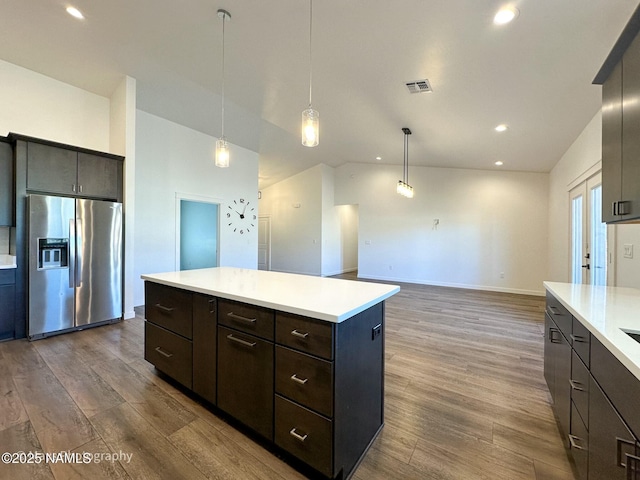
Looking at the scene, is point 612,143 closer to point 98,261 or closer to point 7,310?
point 98,261

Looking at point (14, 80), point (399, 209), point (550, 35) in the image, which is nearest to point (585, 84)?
point (550, 35)

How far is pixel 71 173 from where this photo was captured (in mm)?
3545

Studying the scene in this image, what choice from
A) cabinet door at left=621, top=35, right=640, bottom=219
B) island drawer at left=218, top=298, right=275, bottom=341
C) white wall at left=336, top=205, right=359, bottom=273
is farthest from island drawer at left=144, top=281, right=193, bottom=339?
white wall at left=336, top=205, right=359, bottom=273

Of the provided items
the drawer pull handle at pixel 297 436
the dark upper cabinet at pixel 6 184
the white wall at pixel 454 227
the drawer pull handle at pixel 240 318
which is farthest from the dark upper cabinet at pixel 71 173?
the white wall at pixel 454 227

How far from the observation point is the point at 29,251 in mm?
3158

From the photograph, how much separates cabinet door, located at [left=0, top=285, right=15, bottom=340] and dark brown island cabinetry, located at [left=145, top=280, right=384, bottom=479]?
271cm

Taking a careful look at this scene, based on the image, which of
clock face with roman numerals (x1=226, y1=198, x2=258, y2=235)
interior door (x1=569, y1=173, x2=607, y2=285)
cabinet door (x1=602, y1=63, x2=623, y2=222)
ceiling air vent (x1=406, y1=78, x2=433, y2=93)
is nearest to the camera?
cabinet door (x1=602, y1=63, x2=623, y2=222)

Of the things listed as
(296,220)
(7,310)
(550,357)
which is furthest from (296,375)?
(296,220)

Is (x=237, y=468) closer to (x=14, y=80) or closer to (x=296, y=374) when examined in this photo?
(x=296, y=374)

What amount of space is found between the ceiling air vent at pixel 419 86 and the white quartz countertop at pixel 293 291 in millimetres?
2247

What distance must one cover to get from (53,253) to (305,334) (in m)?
3.63

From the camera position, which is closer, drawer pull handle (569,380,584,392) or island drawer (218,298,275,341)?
drawer pull handle (569,380,584,392)

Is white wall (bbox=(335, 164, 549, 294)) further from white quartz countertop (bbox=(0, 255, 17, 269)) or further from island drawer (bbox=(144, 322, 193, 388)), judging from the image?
white quartz countertop (bbox=(0, 255, 17, 269))

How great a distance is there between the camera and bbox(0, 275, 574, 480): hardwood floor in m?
1.49
